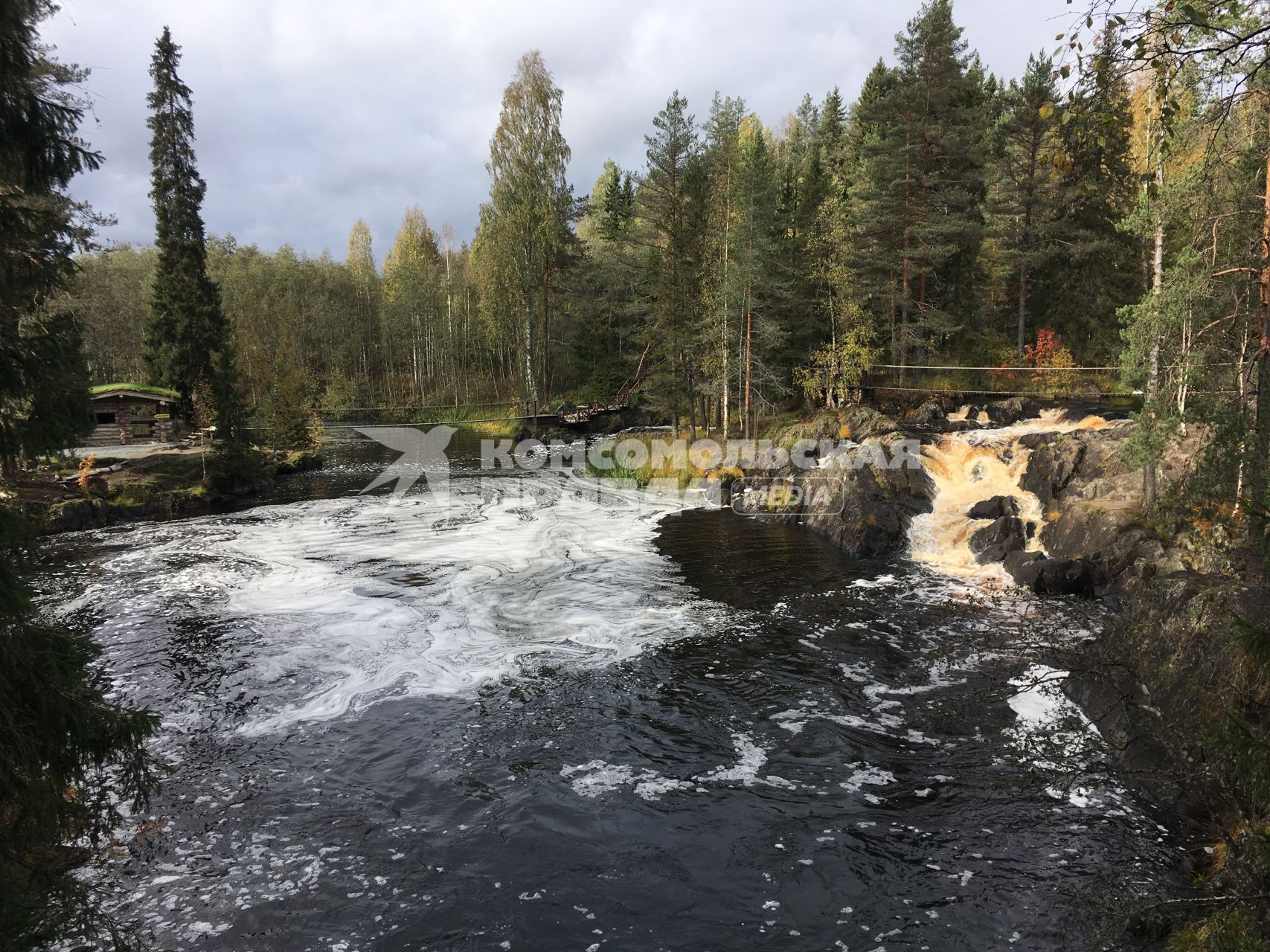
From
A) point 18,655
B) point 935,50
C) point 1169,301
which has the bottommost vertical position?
point 18,655

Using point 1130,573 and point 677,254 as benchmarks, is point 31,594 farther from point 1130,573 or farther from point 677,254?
point 677,254

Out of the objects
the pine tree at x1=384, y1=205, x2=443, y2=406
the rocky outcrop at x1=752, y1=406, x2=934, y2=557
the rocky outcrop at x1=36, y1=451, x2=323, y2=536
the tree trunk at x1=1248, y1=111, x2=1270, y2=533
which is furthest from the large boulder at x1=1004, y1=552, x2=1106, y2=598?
the pine tree at x1=384, y1=205, x2=443, y2=406

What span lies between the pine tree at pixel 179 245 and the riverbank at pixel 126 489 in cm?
511

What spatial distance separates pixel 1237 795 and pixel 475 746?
8968mm

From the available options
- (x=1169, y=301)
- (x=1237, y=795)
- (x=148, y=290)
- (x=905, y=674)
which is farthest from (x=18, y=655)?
(x=148, y=290)

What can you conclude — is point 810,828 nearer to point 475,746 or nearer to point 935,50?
point 475,746

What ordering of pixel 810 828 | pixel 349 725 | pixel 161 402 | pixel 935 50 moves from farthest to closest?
pixel 161 402 → pixel 935 50 → pixel 349 725 → pixel 810 828

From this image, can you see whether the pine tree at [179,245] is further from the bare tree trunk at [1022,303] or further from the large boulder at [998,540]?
the bare tree trunk at [1022,303]

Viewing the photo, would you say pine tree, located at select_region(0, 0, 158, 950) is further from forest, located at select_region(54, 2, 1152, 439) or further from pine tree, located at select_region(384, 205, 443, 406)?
pine tree, located at select_region(384, 205, 443, 406)

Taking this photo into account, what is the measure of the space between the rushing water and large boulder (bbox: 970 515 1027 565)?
1727 mm

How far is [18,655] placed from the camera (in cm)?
483

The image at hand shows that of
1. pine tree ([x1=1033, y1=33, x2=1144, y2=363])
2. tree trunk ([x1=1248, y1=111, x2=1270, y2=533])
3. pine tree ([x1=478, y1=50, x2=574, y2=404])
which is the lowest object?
tree trunk ([x1=1248, y1=111, x2=1270, y2=533])

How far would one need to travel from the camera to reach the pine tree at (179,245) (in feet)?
109

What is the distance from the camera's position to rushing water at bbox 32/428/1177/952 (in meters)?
6.93
